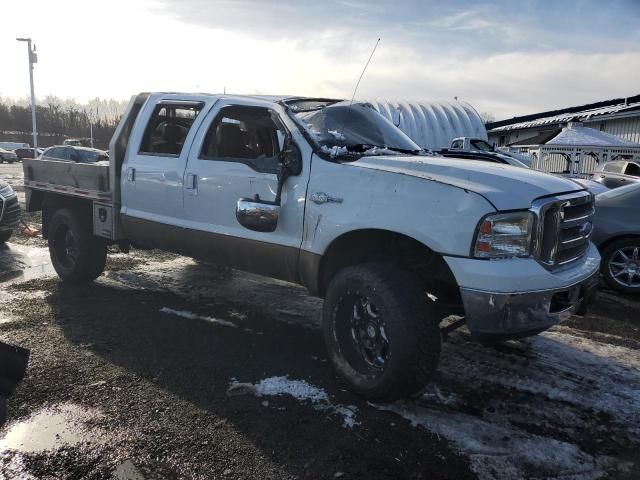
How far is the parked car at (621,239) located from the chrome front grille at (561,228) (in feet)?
10.1

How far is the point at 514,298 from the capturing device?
9.21 feet

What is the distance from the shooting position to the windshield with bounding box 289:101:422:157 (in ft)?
12.5

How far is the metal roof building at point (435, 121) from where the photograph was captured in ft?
77.5

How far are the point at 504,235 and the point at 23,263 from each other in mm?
6296

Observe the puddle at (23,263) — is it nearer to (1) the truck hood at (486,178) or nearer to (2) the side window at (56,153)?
(1) the truck hood at (486,178)

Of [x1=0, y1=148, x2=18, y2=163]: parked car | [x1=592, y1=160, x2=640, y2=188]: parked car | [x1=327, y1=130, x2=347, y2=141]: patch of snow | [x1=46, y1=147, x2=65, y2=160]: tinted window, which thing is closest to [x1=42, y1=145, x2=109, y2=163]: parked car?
[x1=46, y1=147, x2=65, y2=160]: tinted window

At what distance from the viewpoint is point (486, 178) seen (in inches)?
121

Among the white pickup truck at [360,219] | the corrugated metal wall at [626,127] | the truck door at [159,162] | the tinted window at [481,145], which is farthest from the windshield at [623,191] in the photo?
the corrugated metal wall at [626,127]

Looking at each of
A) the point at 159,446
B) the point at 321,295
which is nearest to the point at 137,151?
the point at 321,295

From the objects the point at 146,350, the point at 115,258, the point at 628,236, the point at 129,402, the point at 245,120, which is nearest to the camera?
the point at 129,402

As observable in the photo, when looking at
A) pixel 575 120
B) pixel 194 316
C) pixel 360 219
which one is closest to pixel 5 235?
pixel 194 316

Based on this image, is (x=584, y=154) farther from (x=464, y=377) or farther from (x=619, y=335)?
(x=464, y=377)

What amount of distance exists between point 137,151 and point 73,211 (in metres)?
1.32

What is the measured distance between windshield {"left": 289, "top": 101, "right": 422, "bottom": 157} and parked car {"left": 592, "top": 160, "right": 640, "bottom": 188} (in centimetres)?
506
